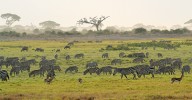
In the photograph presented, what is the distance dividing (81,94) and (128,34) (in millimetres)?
75477

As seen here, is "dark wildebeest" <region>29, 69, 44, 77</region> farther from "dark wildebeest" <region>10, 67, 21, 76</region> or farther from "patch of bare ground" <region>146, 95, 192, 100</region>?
"patch of bare ground" <region>146, 95, 192, 100</region>

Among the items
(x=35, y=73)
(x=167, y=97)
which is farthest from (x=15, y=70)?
(x=167, y=97)

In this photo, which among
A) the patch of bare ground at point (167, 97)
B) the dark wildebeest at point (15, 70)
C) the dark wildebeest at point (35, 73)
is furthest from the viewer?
the dark wildebeest at point (15, 70)

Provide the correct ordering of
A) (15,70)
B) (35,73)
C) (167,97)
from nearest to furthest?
(167,97), (35,73), (15,70)

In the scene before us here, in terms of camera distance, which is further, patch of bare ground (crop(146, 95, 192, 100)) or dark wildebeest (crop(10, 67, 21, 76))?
dark wildebeest (crop(10, 67, 21, 76))

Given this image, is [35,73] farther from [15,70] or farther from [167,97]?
[167,97]

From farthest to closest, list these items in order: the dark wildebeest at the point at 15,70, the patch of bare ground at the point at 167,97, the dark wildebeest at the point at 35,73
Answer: the dark wildebeest at the point at 15,70, the dark wildebeest at the point at 35,73, the patch of bare ground at the point at 167,97

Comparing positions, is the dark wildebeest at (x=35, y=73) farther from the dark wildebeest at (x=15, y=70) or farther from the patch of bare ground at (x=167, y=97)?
the patch of bare ground at (x=167, y=97)

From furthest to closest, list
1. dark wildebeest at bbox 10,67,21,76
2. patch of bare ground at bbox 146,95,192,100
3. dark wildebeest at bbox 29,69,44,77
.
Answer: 1. dark wildebeest at bbox 10,67,21,76
2. dark wildebeest at bbox 29,69,44,77
3. patch of bare ground at bbox 146,95,192,100

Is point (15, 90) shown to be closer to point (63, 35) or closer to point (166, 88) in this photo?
point (166, 88)

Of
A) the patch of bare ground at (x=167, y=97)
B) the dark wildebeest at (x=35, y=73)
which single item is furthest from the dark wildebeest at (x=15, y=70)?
the patch of bare ground at (x=167, y=97)

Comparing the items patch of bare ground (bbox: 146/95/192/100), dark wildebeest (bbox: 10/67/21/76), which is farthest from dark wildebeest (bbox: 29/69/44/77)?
patch of bare ground (bbox: 146/95/192/100)

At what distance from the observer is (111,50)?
56812 millimetres

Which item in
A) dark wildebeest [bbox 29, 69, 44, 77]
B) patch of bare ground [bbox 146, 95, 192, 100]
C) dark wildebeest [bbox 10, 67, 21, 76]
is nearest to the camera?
patch of bare ground [bbox 146, 95, 192, 100]
